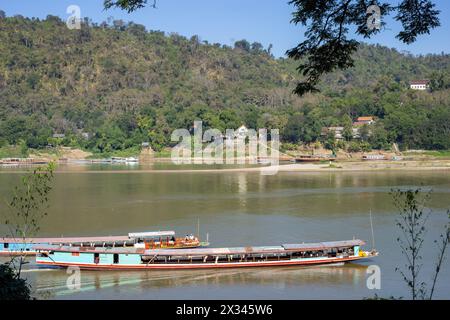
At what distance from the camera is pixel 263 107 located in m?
72.6

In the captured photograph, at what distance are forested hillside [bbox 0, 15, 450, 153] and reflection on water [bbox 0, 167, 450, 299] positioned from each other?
18193mm

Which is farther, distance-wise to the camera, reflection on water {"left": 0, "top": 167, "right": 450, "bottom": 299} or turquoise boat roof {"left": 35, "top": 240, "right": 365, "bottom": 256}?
turquoise boat roof {"left": 35, "top": 240, "right": 365, "bottom": 256}

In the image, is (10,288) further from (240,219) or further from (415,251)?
(240,219)

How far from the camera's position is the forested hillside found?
5744 cm

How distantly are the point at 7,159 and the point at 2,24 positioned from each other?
134 feet

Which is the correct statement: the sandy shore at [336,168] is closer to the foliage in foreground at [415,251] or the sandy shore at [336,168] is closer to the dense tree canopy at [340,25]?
the foliage in foreground at [415,251]

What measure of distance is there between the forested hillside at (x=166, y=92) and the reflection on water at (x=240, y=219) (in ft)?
Answer: 59.7

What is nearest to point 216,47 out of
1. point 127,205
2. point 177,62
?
point 177,62

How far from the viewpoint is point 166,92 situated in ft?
249

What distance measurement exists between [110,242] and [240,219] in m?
6.17

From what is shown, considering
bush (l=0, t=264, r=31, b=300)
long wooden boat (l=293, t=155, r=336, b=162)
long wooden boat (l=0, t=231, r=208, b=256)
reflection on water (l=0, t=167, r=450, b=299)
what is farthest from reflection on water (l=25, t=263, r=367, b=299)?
long wooden boat (l=293, t=155, r=336, b=162)

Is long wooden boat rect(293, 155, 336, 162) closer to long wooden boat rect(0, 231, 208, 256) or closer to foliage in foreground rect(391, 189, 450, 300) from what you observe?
foliage in foreground rect(391, 189, 450, 300)
